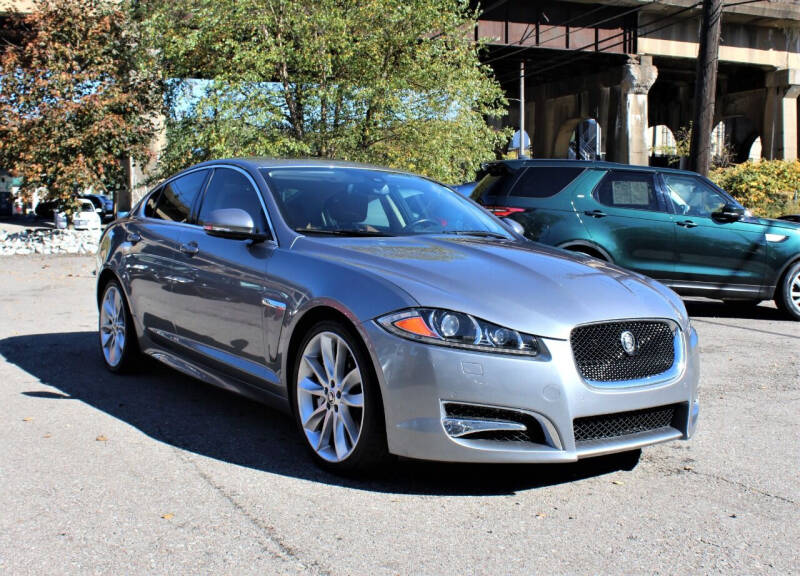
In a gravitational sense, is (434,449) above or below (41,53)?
below

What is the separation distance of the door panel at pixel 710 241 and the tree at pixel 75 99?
13.9 metres

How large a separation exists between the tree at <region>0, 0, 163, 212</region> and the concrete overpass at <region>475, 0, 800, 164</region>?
35.7 ft

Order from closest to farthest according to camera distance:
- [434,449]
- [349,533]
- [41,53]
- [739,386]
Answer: [349,533] < [434,449] < [739,386] < [41,53]

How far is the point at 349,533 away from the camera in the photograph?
3549mm

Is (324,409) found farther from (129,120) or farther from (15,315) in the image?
(129,120)

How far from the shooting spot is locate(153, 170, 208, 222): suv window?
604 centimetres

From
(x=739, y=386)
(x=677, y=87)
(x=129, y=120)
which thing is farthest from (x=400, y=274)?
(x=677, y=87)

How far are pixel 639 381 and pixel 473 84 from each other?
1575 centimetres

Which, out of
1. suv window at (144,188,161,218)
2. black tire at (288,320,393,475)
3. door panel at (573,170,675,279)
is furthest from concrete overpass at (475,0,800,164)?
black tire at (288,320,393,475)

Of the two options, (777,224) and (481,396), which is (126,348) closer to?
(481,396)

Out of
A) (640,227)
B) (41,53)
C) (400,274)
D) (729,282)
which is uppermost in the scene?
(41,53)

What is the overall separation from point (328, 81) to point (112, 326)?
12.9 m

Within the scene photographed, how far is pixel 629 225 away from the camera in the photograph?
1029 centimetres

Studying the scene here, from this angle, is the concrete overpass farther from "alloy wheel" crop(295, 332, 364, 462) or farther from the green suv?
"alloy wheel" crop(295, 332, 364, 462)
